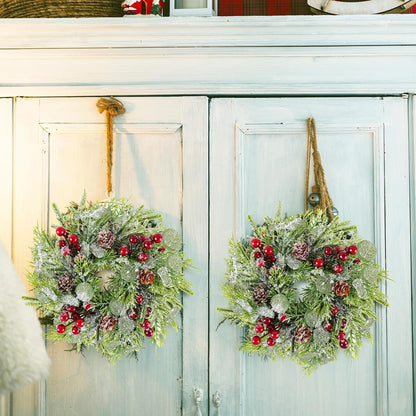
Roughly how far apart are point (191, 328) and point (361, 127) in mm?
639

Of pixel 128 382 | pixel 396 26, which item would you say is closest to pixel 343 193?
pixel 396 26

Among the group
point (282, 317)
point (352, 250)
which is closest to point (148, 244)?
point (282, 317)

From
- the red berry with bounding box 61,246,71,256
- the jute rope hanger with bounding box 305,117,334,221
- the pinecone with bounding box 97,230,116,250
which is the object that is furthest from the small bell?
the red berry with bounding box 61,246,71,256

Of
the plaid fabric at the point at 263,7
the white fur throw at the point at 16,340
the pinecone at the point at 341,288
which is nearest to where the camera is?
the white fur throw at the point at 16,340

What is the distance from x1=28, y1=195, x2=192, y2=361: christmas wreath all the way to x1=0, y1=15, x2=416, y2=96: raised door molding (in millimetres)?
323

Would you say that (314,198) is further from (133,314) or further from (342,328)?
(133,314)

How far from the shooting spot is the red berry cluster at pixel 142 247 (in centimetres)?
105

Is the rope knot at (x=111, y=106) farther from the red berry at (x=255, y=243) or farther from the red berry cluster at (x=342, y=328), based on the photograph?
the red berry cluster at (x=342, y=328)

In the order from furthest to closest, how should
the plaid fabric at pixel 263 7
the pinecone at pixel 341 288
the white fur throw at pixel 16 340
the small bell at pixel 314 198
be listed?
1. the plaid fabric at pixel 263 7
2. the small bell at pixel 314 198
3. the pinecone at pixel 341 288
4. the white fur throw at pixel 16 340

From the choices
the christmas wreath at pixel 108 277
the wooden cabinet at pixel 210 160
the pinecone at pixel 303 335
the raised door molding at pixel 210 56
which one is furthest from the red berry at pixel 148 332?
the raised door molding at pixel 210 56

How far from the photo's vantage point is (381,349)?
113 cm

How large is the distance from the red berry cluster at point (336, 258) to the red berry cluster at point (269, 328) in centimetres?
15

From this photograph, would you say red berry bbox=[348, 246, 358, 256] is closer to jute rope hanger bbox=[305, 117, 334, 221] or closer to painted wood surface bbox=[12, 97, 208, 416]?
jute rope hanger bbox=[305, 117, 334, 221]

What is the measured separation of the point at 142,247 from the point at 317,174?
17.7 inches
